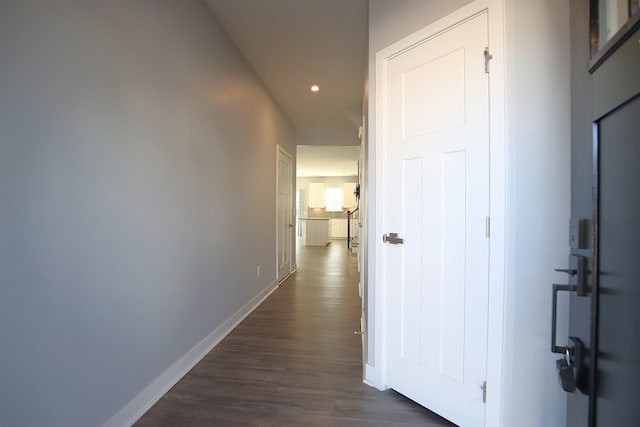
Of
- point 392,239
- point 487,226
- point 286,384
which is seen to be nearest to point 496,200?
point 487,226

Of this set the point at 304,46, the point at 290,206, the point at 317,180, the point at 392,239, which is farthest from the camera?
the point at 317,180

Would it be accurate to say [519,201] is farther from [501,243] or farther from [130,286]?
[130,286]

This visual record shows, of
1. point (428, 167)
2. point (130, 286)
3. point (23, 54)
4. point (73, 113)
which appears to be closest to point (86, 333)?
point (130, 286)

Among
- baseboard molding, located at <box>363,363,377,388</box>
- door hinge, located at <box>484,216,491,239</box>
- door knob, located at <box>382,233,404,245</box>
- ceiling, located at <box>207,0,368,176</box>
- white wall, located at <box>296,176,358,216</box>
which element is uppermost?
ceiling, located at <box>207,0,368,176</box>

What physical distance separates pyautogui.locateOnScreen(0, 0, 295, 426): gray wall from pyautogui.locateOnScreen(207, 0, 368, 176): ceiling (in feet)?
1.05

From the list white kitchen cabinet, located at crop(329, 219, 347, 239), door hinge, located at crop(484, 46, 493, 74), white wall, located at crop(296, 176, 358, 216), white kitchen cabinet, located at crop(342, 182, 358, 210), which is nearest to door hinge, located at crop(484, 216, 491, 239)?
door hinge, located at crop(484, 46, 493, 74)

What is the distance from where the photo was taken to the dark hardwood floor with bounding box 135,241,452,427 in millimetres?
1591

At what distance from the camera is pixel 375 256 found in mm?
1858

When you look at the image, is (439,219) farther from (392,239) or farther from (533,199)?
(533,199)

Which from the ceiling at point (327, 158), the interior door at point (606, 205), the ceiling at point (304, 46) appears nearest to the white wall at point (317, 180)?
the ceiling at point (327, 158)

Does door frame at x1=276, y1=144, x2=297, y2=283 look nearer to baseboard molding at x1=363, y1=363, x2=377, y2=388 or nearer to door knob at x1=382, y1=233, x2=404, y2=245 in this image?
baseboard molding at x1=363, y1=363, x2=377, y2=388

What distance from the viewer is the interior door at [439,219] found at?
1410mm

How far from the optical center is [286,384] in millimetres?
1907

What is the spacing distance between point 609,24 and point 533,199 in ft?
2.29
